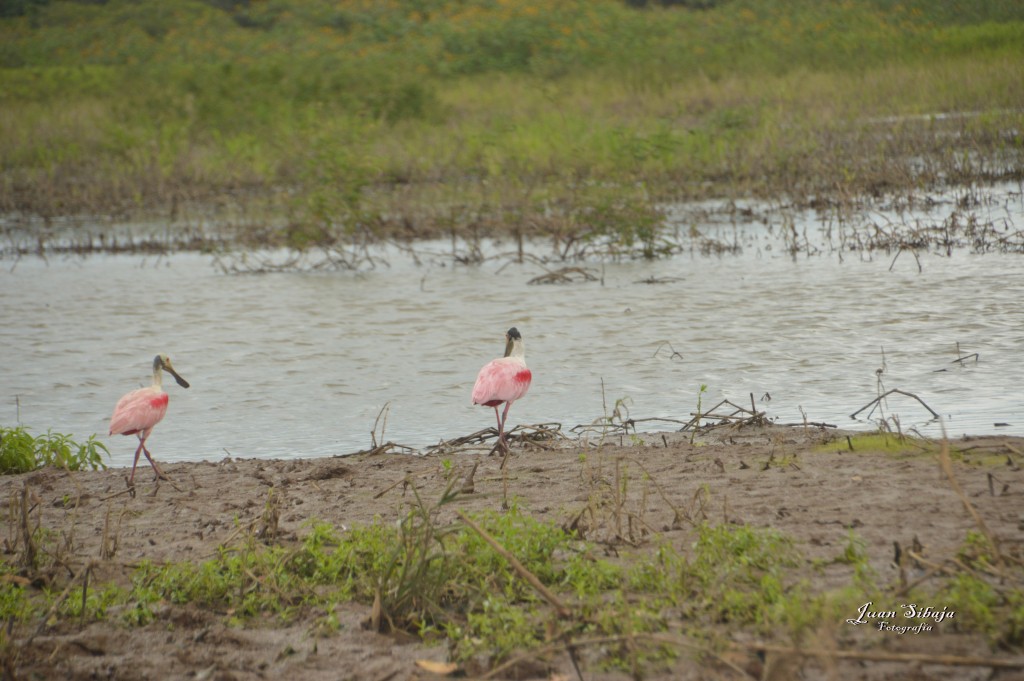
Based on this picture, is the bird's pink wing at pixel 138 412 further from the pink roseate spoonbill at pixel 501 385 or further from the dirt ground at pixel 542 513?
the pink roseate spoonbill at pixel 501 385

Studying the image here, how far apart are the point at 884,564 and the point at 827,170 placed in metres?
12.3

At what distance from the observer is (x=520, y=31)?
3509cm

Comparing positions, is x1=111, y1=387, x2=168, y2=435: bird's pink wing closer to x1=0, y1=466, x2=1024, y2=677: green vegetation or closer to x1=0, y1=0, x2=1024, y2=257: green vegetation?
x1=0, y1=466, x2=1024, y2=677: green vegetation

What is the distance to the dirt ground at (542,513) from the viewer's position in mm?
3973

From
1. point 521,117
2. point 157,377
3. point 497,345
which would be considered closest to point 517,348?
point 157,377

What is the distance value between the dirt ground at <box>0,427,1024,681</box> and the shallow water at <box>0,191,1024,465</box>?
2.41ft

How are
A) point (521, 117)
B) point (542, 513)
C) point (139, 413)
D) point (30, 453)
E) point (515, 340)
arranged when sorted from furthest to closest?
point (521, 117), point (515, 340), point (30, 453), point (139, 413), point (542, 513)

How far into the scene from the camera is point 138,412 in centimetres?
672

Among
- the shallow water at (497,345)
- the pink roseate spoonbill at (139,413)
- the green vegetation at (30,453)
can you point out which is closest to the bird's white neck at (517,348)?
the shallow water at (497,345)

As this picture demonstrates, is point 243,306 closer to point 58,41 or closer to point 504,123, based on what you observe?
point 504,123

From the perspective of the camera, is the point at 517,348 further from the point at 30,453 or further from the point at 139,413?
the point at 30,453

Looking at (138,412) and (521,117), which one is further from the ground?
(521,117)

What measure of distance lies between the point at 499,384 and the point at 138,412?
204 centimetres

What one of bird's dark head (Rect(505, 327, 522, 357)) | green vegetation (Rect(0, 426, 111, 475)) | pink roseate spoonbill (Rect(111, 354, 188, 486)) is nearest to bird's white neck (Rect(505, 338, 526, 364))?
bird's dark head (Rect(505, 327, 522, 357))
